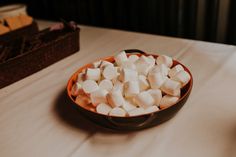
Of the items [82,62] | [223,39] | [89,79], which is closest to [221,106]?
[89,79]

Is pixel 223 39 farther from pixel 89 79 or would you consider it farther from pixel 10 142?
pixel 10 142

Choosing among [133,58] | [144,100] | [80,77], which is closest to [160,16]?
[133,58]

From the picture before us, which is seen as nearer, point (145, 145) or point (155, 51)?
point (145, 145)

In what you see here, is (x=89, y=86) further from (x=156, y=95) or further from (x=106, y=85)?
(x=156, y=95)

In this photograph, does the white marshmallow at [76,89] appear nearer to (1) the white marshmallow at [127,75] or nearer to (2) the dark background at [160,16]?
(1) the white marshmallow at [127,75]

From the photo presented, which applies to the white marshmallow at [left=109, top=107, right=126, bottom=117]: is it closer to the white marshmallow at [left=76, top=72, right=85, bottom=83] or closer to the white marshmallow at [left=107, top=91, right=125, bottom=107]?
the white marshmallow at [left=107, top=91, right=125, bottom=107]

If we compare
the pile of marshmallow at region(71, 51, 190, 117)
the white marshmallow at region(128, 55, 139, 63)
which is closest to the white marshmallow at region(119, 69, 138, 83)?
the pile of marshmallow at region(71, 51, 190, 117)
